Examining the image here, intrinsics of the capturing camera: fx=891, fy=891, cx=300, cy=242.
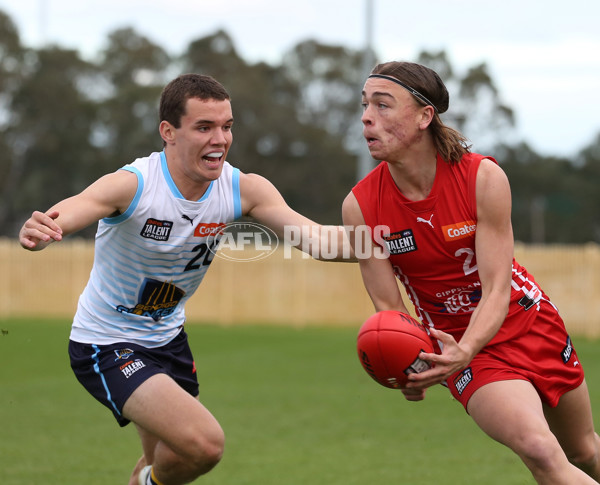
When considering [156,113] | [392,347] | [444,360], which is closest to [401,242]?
[392,347]

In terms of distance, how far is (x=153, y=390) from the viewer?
503cm

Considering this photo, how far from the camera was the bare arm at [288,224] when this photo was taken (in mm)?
5453

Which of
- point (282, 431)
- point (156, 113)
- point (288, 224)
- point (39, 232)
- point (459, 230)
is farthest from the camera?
point (156, 113)

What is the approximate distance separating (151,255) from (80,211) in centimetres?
61

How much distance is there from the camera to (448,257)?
4.88 m

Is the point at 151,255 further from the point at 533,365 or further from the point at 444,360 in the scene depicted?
the point at 533,365

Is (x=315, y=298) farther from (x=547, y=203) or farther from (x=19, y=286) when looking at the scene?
(x=547, y=203)

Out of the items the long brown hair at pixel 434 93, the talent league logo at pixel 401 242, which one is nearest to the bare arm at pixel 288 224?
the talent league logo at pixel 401 242

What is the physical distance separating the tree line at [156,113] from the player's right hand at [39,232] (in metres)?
33.1

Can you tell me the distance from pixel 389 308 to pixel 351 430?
4.64m

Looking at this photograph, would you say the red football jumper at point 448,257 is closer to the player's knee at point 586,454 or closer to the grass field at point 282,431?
the player's knee at point 586,454

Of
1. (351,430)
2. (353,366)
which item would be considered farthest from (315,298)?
(351,430)

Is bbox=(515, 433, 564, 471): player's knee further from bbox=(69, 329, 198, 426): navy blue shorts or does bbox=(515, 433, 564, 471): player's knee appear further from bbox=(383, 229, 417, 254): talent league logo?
bbox=(69, 329, 198, 426): navy blue shorts

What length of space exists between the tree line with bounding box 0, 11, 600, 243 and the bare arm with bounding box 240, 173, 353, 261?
106 ft
